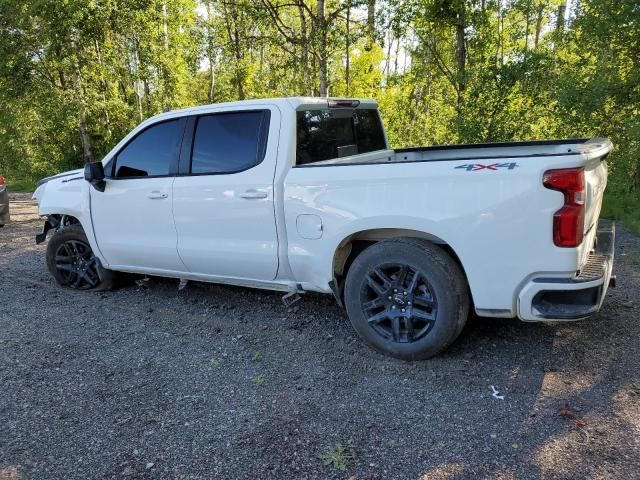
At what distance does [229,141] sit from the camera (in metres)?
4.41

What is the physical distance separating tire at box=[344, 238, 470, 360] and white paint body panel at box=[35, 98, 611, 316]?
132mm

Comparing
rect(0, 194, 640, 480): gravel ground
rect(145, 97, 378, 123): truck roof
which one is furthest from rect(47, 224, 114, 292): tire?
rect(145, 97, 378, 123): truck roof

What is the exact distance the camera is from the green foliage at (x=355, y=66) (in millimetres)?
8664

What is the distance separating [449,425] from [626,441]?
930mm

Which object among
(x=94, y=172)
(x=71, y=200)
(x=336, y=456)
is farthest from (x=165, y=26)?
(x=336, y=456)

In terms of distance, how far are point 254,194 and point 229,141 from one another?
24.6 inches

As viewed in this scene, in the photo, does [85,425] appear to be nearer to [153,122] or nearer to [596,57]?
[153,122]

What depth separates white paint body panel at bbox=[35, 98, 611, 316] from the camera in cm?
312

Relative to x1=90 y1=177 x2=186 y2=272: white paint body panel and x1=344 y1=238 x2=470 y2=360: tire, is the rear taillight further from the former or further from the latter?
x1=90 y1=177 x2=186 y2=272: white paint body panel

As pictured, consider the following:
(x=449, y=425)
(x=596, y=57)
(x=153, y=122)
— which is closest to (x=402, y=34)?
(x=596, y=57)

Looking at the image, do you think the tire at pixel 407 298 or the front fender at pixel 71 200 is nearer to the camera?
the tire at pixel 407 298

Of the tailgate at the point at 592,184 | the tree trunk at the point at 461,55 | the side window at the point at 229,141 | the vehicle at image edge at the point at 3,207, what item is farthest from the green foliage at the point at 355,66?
the side window at the point at 229,141

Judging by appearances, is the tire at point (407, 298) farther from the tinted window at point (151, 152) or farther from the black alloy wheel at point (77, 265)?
the black alloy wheel at point (77, 265)

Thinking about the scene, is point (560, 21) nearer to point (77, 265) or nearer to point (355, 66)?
point (355, 66)
